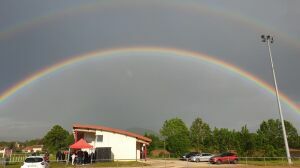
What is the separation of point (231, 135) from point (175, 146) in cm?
1395

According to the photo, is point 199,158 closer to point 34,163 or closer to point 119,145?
point 119,145

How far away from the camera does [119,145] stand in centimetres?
4575

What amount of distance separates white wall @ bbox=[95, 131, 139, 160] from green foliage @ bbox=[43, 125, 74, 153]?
65.0 meters

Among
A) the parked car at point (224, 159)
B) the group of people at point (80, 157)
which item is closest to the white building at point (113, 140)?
the group of people at point (80, 157)

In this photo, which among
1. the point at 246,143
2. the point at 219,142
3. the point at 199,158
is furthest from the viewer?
the point at 219,142

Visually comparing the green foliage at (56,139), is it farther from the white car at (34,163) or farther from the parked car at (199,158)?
the white car at (34,163)

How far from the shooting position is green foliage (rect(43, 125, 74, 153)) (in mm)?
107069

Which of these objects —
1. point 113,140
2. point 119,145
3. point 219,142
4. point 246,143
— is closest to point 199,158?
point 119,145

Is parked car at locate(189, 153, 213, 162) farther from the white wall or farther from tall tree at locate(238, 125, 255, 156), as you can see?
tall tree at locate(238, 125, 255, 156)

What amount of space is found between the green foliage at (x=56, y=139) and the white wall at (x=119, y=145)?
6499 centimetres

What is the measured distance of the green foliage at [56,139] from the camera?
107m

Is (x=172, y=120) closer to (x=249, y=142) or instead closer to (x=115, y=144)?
(x=249, y=142)

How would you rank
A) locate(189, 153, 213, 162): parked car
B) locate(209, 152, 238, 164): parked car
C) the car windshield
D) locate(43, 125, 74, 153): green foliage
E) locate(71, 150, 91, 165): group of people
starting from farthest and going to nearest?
locate(43, 125, 74, 153): green foliage → locate(189, 153, 213, 162): parked car → locate(209, 152, 238, 164): parked car → locate(71, 150, 91, 165): group of people → the car windshield

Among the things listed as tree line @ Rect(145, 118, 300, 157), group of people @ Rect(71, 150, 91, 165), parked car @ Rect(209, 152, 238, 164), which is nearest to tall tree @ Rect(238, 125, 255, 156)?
Answer: tree line @ Rect(145, 118, 300, 157)
